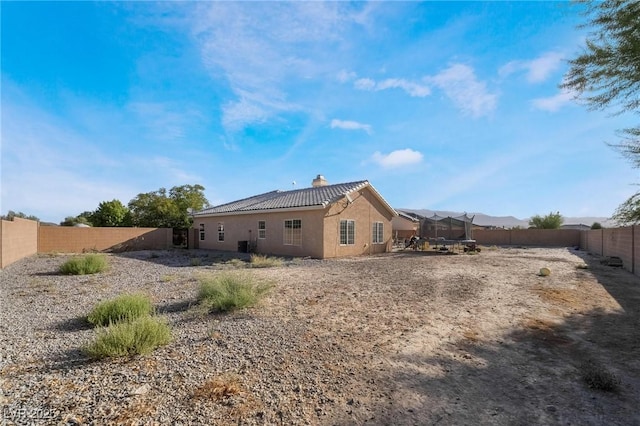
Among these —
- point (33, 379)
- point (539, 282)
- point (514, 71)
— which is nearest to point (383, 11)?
point (514, 71)

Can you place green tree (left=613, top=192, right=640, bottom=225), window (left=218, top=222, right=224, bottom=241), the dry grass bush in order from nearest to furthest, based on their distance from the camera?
1. the dry grass bush
2. green tree (left=613, top=192, right=640, bottom=225)
3. window (left=218, top=222, right=224, bottom=241)

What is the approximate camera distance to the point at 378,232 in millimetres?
22281

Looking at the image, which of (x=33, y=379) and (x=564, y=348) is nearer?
(x=33, y=379)

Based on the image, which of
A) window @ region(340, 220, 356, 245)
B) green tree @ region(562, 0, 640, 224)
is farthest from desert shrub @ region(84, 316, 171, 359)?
window @ region(340, 220, 356, 245)

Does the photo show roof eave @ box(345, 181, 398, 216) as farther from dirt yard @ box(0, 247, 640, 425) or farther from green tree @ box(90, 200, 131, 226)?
green tree @ box(90, 200, 131, 226)

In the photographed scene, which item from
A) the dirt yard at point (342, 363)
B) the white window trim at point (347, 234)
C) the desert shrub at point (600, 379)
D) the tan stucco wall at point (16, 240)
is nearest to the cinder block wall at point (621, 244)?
the dirt yard at point (342, 363)

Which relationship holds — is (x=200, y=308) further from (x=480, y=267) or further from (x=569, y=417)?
(x=480, y=267)

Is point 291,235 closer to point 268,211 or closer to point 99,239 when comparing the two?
point 268,211

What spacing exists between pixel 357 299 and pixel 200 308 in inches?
138

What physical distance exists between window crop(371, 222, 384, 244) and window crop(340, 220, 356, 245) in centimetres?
212

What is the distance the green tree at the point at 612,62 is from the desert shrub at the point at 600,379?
5080 millimetres

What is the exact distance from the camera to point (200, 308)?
6805 millimetres

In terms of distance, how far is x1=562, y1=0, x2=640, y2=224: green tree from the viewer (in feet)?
18.9

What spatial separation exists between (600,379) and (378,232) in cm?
1835
